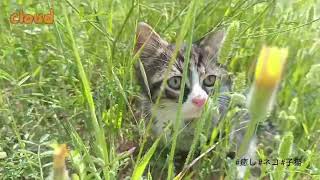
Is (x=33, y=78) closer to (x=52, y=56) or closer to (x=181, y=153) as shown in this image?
(x=52, y=56)

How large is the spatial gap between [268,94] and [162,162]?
0.95 metres

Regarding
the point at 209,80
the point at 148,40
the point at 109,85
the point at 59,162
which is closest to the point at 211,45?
the point at 209,80

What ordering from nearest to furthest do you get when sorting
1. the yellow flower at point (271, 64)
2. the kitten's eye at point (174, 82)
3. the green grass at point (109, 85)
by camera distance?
the yellow flower at point (271, 64) < the green grass at point (109, 85) < the kitten's eye at point (174, 82)

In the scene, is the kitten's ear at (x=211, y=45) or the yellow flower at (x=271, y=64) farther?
the kitten's ear at (x=211, y=45)

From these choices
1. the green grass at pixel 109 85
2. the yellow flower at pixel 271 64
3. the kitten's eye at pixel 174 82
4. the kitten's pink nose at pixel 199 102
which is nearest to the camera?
the yellow flower at pixel 271 64

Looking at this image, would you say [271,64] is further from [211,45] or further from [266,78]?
[211,45]

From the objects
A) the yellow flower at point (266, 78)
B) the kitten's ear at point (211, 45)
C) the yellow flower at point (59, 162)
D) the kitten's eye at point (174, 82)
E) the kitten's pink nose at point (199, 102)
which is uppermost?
the yellow flower at point (266, 78)

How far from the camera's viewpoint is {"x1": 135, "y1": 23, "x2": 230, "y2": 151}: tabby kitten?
1.62 metres

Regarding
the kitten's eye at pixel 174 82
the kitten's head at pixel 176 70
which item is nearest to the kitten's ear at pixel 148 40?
the kitten's head at pixel 176 70

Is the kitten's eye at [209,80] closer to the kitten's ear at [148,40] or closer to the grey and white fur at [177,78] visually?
the grey and white fur at [177,78]

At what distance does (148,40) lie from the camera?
1.57 meters

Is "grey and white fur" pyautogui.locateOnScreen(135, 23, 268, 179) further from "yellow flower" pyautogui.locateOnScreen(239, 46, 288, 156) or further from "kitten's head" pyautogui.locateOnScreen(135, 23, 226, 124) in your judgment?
"yellow flower" pyautogui.locateOnScreen(239, 46, 288, 156)

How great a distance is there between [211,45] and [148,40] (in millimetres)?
233

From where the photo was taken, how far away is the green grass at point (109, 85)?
4.00ft
